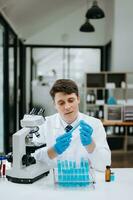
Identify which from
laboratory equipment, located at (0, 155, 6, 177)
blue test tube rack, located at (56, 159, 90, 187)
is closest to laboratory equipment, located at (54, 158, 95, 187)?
blue test tube rack, located at (56, 159, 90, 187)

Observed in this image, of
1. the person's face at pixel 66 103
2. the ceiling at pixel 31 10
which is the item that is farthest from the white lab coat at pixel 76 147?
the ceiling at pixel 31 10

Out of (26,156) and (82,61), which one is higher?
(82,61)

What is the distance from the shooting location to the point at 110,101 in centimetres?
591

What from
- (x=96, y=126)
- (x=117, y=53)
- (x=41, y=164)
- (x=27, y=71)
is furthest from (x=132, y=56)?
(x=41, y=164)

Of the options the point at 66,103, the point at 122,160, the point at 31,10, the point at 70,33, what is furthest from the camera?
the point at 70,33

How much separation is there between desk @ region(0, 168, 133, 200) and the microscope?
0.12 ft

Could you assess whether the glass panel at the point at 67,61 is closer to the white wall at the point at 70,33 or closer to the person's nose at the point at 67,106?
the white wall at the point at 70,33

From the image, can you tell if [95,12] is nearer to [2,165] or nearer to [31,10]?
[31,10]

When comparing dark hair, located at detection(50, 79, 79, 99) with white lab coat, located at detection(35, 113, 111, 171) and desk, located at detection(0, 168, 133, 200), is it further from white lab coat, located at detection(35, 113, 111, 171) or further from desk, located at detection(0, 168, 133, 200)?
desk, located at detection(0, 168, 133, 200)

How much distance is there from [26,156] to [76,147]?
1.46ft

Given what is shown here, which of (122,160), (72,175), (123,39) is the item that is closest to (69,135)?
(72,175)

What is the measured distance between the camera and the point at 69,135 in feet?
5.56

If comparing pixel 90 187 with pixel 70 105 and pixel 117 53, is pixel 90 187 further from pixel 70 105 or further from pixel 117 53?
pixel 117 53

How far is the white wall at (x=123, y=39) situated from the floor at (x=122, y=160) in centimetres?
164
